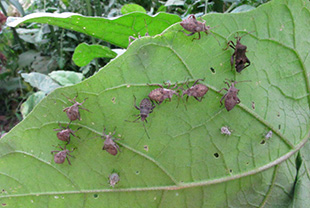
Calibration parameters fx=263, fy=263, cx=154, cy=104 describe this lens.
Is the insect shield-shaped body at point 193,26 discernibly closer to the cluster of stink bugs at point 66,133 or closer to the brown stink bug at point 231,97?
the brown stink bug at point 231,97

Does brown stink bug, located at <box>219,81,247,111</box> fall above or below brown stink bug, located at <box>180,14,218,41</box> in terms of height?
below

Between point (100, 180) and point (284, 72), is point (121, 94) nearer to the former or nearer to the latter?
point (100, 180)

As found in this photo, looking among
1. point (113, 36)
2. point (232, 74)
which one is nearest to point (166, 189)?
point (232, 74)

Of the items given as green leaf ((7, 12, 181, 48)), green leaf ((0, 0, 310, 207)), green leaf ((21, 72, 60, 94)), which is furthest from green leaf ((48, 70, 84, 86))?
green leaf ((0, 0, 310, 207))

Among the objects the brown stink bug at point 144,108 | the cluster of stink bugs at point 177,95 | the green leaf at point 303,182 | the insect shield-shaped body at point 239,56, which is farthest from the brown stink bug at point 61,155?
the green leaf at point 303,182

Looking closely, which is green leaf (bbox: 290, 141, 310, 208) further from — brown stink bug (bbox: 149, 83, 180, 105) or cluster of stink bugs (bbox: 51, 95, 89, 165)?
cluster of stink bugs (bbox: 51, 95, 89, 165)

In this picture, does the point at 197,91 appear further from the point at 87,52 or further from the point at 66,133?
the point at 87,52

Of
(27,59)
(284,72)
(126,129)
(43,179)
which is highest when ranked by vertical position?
(284,72)
